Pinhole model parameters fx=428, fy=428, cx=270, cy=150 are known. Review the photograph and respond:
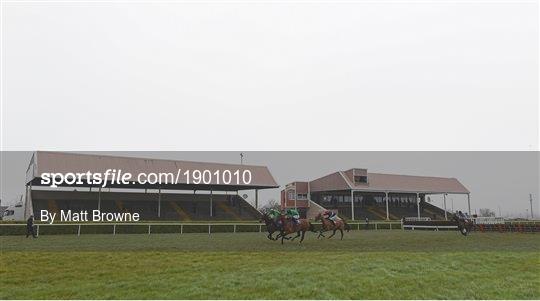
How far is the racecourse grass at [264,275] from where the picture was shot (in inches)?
396

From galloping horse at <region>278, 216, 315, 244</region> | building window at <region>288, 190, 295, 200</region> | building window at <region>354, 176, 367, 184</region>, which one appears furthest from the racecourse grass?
building window at <region>288, 190, 295, 200</region>

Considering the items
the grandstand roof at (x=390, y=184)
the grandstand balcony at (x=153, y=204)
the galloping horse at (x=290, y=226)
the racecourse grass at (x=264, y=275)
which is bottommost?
the racecourse grass at (x=264, y=275)

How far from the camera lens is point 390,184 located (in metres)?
64.1

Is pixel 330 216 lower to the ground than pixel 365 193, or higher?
lower

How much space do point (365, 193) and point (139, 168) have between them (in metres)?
37.2

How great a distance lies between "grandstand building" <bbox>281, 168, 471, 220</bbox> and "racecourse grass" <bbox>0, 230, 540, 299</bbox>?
43.3m

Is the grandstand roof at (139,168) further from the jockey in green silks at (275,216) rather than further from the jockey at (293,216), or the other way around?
the jockey at (293,216)

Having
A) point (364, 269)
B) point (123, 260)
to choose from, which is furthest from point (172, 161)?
point (364, 269)

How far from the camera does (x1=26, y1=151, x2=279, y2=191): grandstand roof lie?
41.3 meters

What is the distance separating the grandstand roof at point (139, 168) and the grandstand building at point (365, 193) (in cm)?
1171

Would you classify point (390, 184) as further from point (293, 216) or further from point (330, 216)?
point (293, 216)

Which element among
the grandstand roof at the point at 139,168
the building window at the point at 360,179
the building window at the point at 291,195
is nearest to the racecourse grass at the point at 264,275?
the grandstand roof at the point at 139,168

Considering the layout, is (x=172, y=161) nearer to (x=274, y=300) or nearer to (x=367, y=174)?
(x=367, y=174)

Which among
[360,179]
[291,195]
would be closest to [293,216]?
[360,179]
